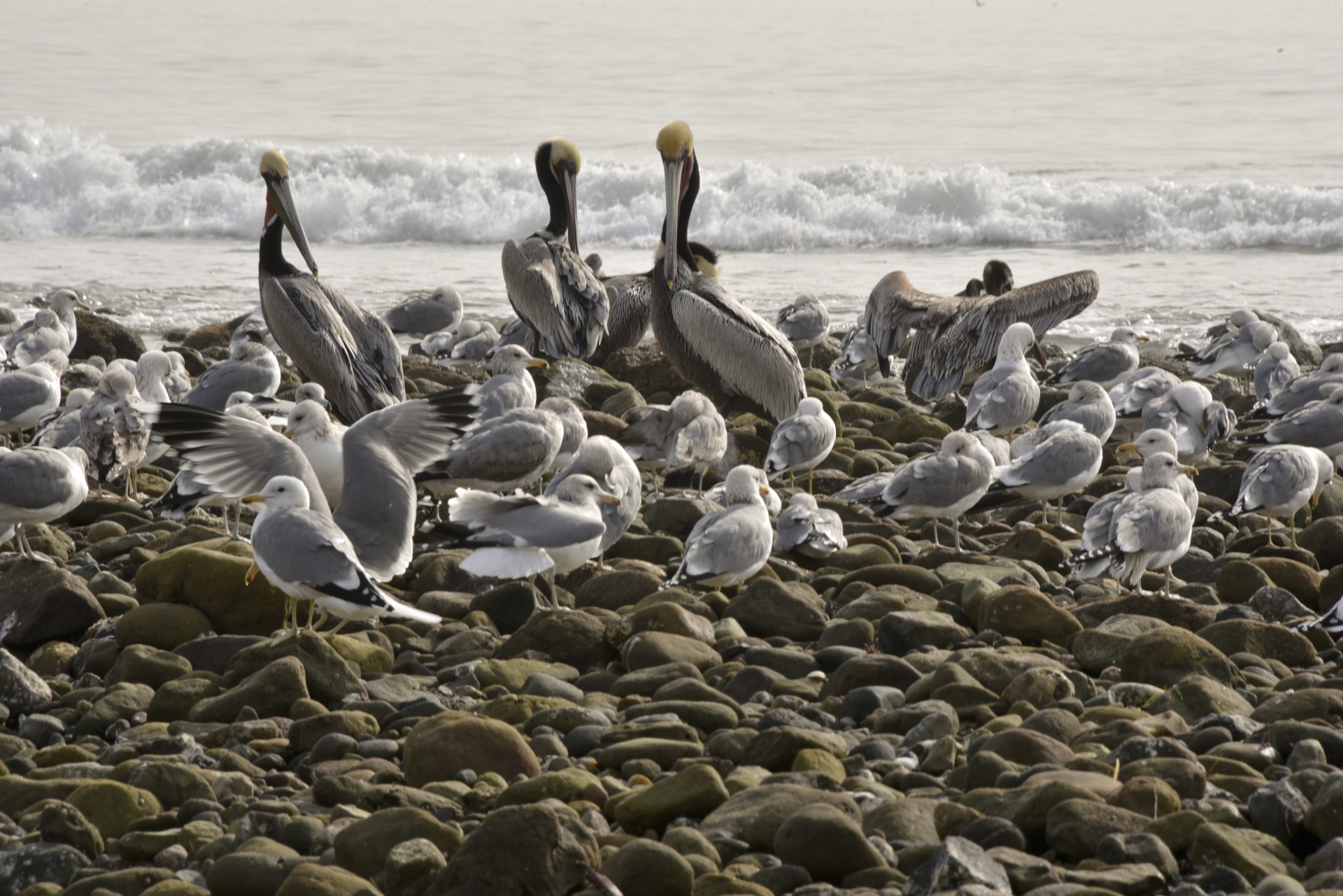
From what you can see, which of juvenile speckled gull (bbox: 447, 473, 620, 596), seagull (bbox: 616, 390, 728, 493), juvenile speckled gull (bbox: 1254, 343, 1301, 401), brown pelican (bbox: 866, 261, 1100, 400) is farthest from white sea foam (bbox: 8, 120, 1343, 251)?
juvenile speckled gull (bbox: 447, 473, 620, 596)

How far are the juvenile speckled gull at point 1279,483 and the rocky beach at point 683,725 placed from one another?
0.19 metres

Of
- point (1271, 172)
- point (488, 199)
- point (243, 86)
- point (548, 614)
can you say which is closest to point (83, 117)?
point (243, 86)

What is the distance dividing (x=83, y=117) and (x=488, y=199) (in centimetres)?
1231

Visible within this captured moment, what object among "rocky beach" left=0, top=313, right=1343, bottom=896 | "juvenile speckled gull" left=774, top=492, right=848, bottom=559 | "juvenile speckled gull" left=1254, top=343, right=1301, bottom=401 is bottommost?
"rocky beach" left=0, top=313, right=1343, bottom=896

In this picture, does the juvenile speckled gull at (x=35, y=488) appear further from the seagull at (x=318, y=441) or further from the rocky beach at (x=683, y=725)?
the seagull at (x=318, y=441)

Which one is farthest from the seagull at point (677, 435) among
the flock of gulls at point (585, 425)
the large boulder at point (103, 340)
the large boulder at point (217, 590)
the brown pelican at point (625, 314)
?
the large boulder at point (103, 340)

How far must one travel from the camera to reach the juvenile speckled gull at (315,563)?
18.8 ft

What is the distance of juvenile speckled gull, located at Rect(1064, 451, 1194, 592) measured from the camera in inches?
262

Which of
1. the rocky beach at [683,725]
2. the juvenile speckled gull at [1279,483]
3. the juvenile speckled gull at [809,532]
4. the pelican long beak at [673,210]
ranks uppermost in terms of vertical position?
the pelican long beak at [673,210]

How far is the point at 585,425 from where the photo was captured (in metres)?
9.13

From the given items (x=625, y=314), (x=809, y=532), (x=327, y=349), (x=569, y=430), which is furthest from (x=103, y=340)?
(x=809, y=532)

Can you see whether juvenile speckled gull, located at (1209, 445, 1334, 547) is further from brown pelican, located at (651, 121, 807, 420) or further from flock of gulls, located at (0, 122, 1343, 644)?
brown pelican, located at (651, 121, 807, 420)

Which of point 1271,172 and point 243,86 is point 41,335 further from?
point 243,86

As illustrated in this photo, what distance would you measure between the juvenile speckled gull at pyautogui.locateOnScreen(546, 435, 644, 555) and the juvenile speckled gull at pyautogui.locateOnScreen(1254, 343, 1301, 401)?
5721 millimetres
